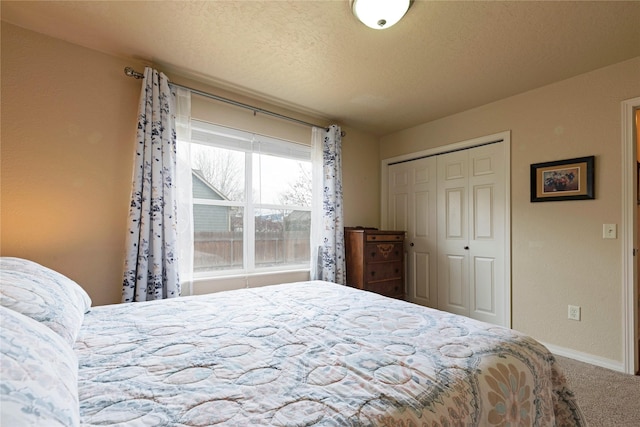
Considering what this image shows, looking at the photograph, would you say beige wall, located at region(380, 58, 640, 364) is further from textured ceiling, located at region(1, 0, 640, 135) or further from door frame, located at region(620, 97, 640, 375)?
textured ceiling, located at region(1, 0, 640, 135)

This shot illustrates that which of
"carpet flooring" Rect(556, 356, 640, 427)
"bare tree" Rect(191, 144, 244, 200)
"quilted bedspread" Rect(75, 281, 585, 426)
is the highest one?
"bare tree" Rect(191, 144, 244, 200)

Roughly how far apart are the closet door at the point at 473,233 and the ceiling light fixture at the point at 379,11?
195cm

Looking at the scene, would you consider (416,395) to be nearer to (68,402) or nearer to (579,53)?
(68,402)

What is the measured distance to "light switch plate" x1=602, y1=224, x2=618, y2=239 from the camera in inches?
88.0

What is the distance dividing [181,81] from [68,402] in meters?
2.59

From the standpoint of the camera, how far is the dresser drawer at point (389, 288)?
10.7ft

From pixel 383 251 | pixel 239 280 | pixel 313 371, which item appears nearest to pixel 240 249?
pixel 239 280

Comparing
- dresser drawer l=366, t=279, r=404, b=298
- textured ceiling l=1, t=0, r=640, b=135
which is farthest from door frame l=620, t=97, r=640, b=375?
dresser drawer l=366, t=279, r=404, b=298

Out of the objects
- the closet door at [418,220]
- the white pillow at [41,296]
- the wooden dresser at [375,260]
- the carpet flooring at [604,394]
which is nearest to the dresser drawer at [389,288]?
the wooden dresser at [375,260]

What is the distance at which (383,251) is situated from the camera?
3359 mm

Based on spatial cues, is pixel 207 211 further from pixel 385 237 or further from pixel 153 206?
pixel 385 237

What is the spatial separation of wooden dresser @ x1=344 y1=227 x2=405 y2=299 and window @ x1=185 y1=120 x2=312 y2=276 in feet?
1.72

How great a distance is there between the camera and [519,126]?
2.79 meters

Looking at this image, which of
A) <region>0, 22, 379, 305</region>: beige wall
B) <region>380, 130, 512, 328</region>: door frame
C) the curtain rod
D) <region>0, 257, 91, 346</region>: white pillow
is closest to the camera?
<region>0, 257, 91, 346</region>: white pillow
